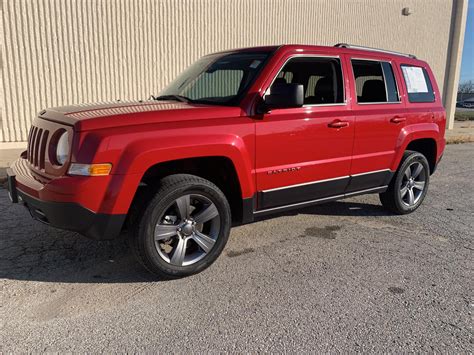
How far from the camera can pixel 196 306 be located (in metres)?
3.11

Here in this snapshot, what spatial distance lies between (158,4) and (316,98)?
7242 millimetres

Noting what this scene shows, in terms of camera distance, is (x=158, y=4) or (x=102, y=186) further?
(x=158, y=4)

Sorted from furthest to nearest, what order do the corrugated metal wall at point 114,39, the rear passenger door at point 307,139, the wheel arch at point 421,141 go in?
the corrugated metal wall at point 114,39
the wheel arch at point 421,141
the rear passenger door at point 307,139

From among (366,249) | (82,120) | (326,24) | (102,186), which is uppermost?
(326,24)

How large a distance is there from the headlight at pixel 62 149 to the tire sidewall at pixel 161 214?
75cm

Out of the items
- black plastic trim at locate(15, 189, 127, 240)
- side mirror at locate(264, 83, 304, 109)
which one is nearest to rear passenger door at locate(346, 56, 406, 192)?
side mirror at locate(264, 83, 304, 109)

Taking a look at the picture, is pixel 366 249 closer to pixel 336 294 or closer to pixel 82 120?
pixel 336 294

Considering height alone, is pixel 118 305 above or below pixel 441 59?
below

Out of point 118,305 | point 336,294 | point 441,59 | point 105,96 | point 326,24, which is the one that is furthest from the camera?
point 441,59

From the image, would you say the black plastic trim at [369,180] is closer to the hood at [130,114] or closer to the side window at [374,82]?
the side window at [374,82]

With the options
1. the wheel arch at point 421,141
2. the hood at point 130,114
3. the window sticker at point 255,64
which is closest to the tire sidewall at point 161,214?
the hood at point 130,114

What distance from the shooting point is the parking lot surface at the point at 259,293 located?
270 cm

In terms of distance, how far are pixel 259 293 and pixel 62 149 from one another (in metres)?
1.94

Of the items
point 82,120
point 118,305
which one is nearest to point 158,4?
point 82,120
